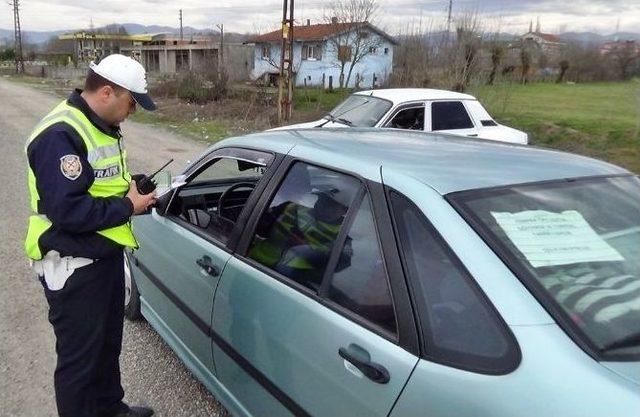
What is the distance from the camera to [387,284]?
1.75m

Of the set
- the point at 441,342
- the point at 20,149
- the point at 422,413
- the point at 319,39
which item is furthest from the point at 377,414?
the point at 319,39

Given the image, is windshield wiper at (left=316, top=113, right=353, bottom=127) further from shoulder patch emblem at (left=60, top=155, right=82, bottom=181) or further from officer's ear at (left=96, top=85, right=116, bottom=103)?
shoulder patch emblem at (left=60, top=155, right=82, bottom=181)

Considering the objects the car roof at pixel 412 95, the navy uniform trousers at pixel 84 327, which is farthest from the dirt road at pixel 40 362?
the car roof at pixel 412 95

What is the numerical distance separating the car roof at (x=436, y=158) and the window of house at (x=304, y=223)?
0.28 ft

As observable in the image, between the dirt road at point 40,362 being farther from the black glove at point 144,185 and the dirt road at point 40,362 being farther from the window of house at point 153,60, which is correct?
the window of house at point 153,60

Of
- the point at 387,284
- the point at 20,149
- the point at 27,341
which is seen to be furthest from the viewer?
the point at 20,149

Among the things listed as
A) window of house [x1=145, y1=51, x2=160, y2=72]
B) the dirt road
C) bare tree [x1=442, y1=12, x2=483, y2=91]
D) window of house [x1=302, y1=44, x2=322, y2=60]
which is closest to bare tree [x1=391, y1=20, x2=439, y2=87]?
bare tree [x1=442, y1=12, x2=483, y2=91]

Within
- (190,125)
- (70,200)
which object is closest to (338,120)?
(70,200)

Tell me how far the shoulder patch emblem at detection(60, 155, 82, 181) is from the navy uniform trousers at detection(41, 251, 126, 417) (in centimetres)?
45

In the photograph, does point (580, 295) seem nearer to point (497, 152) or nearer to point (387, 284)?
point (387, 284)

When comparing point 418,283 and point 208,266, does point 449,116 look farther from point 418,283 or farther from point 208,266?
point 418,283

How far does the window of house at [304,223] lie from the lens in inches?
82.3

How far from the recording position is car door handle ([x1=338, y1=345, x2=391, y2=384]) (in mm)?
1603

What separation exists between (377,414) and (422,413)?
0.58 ft
